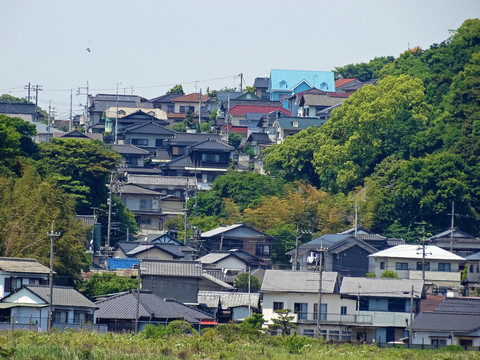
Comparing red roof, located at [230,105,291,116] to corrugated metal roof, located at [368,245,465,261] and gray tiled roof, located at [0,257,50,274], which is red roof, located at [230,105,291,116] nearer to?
corrugated metal roof, located at [368,245,465,261]

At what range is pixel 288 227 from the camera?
55.0m

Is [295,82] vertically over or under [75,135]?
over

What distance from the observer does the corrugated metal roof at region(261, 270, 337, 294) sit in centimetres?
4253

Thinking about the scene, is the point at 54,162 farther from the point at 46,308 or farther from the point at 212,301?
the point at 46,308

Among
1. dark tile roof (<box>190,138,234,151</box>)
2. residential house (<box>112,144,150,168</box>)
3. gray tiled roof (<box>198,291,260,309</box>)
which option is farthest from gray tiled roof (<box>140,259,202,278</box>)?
residential house (<box>112,144,150,168</box>)

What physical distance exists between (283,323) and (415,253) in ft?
39.0

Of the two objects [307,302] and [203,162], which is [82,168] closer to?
[203,162]

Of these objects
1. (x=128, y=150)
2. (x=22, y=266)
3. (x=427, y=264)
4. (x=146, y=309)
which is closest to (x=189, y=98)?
(x=128, y=150)


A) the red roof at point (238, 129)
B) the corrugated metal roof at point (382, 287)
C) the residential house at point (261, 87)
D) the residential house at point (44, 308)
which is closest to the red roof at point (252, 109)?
the red roof at point (238, 129)

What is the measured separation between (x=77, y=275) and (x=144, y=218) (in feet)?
68.5

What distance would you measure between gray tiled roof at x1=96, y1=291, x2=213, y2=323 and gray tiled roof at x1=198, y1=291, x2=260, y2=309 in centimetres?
379

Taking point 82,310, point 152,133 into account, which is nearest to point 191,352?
point 82,310

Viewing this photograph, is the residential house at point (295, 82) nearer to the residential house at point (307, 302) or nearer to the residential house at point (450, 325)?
the residential house at point (307, 302)

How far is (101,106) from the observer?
80500 millimetres
